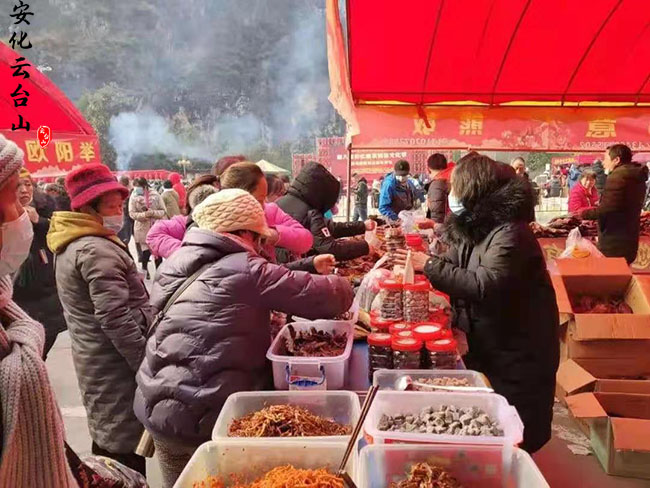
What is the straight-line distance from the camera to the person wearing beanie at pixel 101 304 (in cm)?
238

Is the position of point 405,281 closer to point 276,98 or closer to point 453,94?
point 453,94

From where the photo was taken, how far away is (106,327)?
2387mm

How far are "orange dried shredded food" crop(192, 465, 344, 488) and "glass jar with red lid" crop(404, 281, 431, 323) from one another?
0.93 meters

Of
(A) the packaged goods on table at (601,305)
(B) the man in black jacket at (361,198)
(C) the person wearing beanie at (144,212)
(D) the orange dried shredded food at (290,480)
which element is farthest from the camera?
(B) the man in black jacket at (361,198)

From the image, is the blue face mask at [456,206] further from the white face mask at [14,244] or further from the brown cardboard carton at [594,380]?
the brown cardboard carton at [594,380]

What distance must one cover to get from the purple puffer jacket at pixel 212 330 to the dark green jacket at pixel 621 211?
451 centimetres

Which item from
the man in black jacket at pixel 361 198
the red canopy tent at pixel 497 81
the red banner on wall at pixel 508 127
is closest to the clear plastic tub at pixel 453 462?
the red canopy tent at pixel 497 81

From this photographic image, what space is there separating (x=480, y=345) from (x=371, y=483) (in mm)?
1155

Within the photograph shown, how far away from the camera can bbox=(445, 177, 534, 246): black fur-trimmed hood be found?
2.17 m

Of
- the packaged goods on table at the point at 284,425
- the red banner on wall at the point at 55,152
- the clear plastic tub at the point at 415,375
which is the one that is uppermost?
the red banner on wall at the point at 55,152

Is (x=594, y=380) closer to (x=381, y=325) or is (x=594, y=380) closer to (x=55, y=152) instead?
(x=381, y=325)

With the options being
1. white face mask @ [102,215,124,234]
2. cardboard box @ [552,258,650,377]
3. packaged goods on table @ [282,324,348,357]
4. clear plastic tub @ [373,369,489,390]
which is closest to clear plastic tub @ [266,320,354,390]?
packaged goods on table @ [282,324,348,357]

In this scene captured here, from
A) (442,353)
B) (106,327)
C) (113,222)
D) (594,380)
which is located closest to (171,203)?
(113,222)

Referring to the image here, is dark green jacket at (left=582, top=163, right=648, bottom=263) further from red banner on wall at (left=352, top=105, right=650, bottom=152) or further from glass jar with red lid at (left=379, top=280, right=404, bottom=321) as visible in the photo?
glass jar with red lid at (left=379, top=280, right=404, bottom=321)
